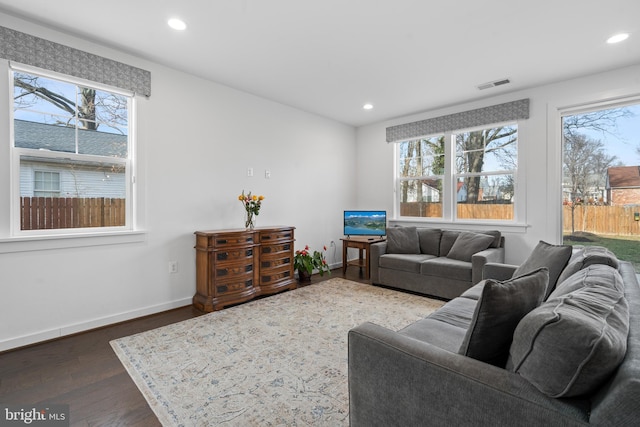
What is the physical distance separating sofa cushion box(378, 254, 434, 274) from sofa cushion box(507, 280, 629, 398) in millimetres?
2888

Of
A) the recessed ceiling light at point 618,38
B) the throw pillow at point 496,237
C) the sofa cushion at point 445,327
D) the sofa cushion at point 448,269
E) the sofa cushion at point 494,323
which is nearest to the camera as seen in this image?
the sofa cushion at point 494,323

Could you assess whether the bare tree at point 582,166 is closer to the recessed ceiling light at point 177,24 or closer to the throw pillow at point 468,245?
the throw pillow at point 468,245

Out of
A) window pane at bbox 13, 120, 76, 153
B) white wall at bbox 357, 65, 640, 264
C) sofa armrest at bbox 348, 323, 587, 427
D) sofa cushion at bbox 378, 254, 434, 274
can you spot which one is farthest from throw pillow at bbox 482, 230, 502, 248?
window pane at bbox 13, 120, 76, 153

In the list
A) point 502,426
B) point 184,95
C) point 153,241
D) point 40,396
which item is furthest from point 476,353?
point 184,95

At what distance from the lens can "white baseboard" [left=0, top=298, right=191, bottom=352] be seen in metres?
2.43

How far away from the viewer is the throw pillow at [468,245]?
3.80 metres

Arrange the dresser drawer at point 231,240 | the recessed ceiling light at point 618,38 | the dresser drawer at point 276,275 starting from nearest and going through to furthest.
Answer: the recessed ceiling light at point 618,38
the dresser drawer at point 231,240
the dresser drawer at point 276,275

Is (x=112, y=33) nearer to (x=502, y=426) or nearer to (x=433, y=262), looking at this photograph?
(x=502, y=426)

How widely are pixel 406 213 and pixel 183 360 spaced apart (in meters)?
4.03

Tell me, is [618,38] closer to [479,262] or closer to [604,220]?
[604,220]

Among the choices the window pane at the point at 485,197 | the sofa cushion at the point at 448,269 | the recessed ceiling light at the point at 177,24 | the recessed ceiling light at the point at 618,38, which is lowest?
the sofa cushion at the point at 448,269

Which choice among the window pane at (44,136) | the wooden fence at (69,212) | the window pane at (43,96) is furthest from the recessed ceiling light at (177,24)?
the wooden fence at (69,212)

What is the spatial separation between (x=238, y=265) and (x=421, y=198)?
3.17m
